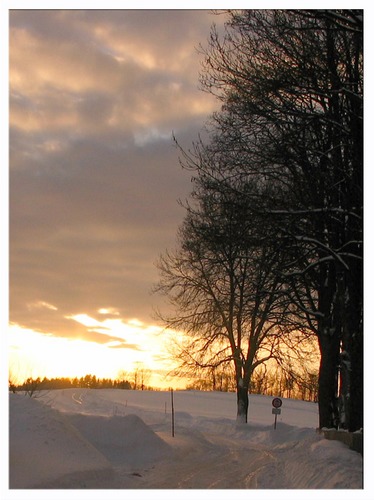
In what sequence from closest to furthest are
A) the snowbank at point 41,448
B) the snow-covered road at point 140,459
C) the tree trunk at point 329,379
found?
the snowbank at point 41,448
the snow-covered road at point 140,459
the tree trunk at point 329,379

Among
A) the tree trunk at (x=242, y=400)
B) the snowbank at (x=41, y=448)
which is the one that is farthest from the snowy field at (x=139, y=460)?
the tree trunk at (x=242, y=400)

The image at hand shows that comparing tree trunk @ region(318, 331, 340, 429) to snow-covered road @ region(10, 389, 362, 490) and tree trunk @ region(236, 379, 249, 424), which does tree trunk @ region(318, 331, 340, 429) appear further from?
tree trunk @ region(236, 379, 249, 424)

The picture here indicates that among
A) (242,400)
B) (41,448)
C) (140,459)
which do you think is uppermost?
(41,448)

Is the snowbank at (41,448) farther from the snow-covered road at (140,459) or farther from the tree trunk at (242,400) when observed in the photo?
the tree trunk at (242,400)

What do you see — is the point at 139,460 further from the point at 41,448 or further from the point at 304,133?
the point at 304,133

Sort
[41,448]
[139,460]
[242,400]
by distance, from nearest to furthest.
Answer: [41,448] → [139,460] → [242,400]

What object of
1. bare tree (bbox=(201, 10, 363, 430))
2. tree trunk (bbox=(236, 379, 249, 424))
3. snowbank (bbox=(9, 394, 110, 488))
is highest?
bare tree (bbox=(201, 10, 363, 430))

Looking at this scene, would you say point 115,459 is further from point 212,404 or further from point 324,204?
point 212,404

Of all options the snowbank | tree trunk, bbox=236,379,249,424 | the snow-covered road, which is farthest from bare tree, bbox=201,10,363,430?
tree trunk, bbox=236,379,249,424

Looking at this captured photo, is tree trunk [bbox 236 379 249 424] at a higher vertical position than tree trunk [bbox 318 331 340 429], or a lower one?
lower

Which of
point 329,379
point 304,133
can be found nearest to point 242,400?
point 329,379

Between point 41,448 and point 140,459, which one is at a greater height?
point 41,448

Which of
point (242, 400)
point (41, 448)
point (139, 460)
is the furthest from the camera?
point (242, 400)

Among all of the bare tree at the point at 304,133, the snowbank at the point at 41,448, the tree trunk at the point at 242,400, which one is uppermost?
the bare tree at the point at 304,133
